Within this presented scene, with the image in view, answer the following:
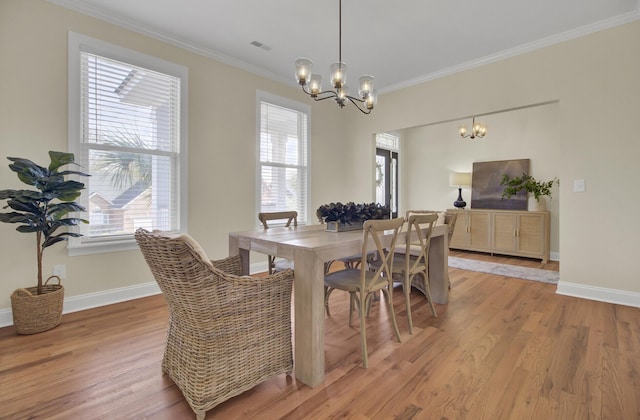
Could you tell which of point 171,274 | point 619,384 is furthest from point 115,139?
→ point 619,384

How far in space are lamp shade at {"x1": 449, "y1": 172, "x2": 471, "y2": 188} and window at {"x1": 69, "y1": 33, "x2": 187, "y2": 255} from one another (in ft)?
15.7

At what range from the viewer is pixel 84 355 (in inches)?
79.8

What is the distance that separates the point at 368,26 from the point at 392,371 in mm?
3062

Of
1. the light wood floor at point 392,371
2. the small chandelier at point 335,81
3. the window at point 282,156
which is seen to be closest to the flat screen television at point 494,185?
the light wood floor at point 392,371

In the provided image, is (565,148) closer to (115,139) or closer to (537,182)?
(537,182)

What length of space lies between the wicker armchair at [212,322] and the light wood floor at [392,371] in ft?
0.40

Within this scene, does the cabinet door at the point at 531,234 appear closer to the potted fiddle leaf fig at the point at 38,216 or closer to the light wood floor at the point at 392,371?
the light wood floor at the point at 392,371

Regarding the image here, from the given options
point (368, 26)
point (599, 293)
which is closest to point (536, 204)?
point (599, 293)

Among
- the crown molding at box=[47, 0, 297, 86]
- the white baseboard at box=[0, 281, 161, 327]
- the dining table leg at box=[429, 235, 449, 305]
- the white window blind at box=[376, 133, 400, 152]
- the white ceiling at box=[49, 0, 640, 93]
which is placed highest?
the white ceiling at box=[49, 0, 640, 93]

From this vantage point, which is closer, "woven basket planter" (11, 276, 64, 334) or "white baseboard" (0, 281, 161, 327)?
"woven basket planter" (11, 276, 64, 334)

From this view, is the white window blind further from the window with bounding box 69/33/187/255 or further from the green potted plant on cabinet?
the window with bounding box 69/33/187/255

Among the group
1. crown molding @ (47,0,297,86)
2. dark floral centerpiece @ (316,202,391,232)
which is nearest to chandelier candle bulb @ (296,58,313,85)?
dark floral centerpiece @ (316,202,391,232)

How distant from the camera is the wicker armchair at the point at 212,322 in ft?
4.56

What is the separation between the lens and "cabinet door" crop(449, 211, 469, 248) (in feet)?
18.6
